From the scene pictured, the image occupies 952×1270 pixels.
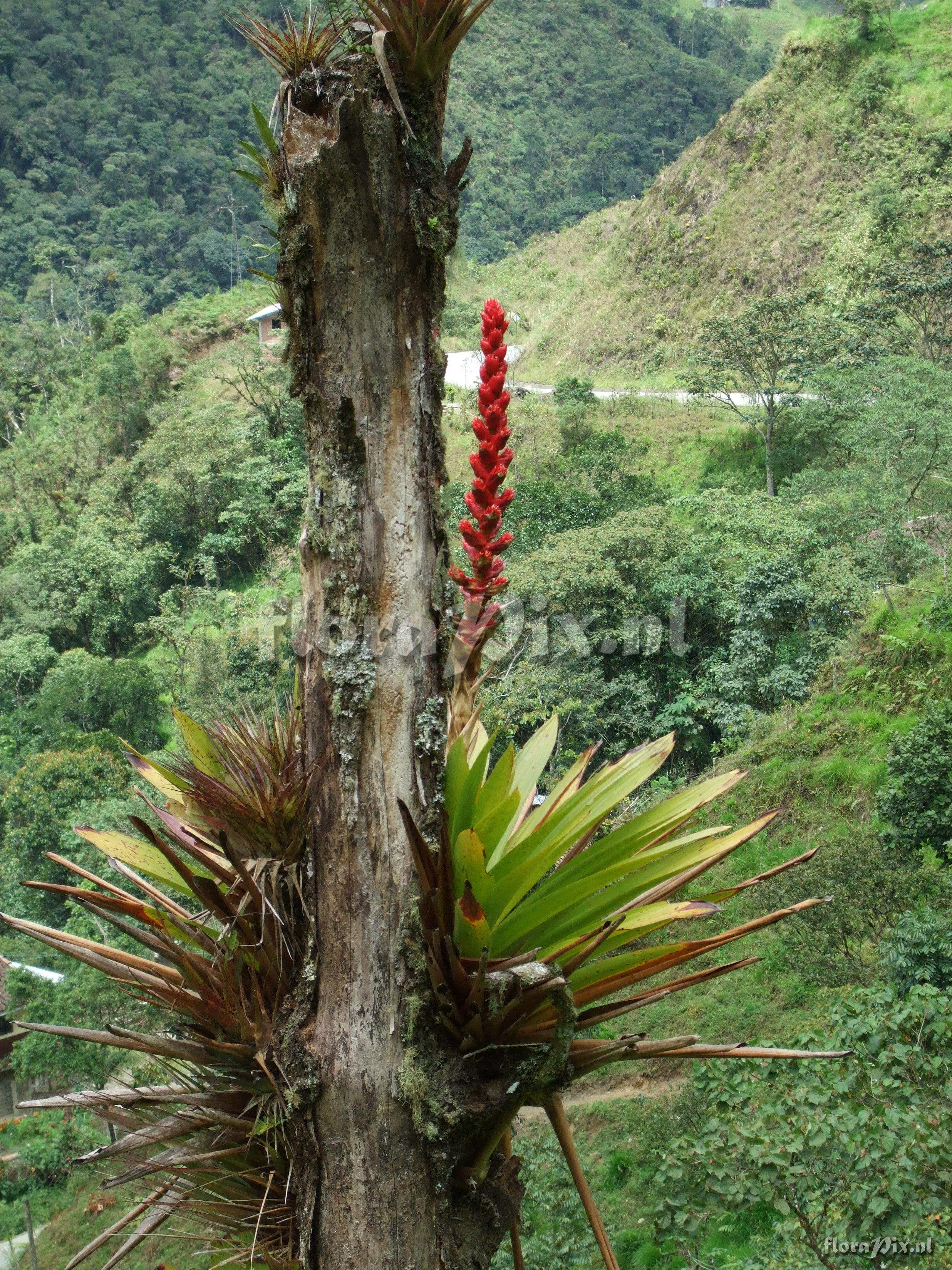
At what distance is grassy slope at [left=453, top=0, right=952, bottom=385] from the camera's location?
27047 millimetres

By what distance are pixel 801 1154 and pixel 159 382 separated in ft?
126

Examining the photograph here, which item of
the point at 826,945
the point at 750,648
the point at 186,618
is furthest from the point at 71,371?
the point at 826,945

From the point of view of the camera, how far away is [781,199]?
30.0 meters

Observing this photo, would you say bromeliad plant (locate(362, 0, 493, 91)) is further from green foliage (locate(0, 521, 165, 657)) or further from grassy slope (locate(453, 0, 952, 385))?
green foliage (locate(0, 521, 165, 657))

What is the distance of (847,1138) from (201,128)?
68.5m

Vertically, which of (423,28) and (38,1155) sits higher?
(423,28)

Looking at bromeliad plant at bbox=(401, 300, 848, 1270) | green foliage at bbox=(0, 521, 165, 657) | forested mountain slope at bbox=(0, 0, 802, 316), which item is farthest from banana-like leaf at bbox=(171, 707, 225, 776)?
forested mountain slope at bbox=(0, 0, 802, 316)

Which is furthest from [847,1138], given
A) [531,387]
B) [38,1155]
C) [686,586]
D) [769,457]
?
[531,387]

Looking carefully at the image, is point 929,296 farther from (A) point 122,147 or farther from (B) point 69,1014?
(A) point 122,147

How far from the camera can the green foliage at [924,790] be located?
7988mm

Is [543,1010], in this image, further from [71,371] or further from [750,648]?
[71,371]

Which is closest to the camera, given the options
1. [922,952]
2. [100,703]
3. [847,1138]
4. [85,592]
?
[847,1138]

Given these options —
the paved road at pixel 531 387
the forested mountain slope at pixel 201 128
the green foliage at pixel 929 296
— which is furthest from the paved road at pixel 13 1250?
the forested mountain slope at pixel 201 128

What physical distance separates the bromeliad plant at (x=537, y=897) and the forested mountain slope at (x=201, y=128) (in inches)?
2159
